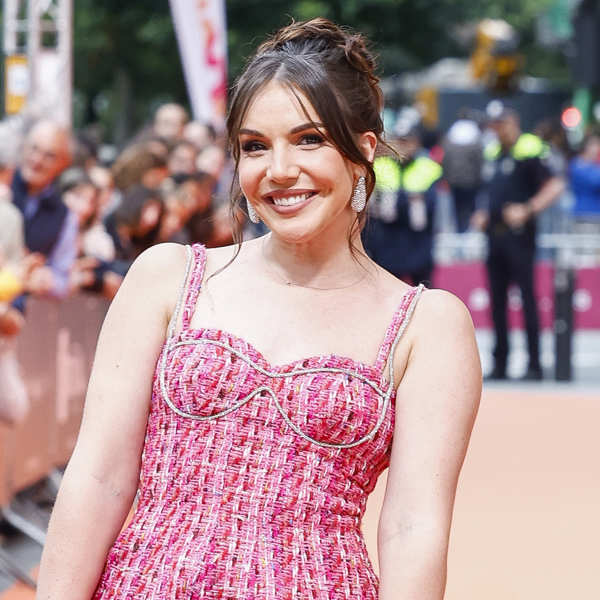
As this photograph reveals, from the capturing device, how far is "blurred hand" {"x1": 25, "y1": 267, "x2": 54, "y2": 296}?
271 inches

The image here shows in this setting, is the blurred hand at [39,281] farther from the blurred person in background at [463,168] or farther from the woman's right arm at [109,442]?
the blurred person in background at [463,168]

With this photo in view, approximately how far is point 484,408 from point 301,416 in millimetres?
9292

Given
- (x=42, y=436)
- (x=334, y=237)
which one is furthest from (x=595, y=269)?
(x=334, y=237)

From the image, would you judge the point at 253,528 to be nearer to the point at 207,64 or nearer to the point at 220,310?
the point at 220,310

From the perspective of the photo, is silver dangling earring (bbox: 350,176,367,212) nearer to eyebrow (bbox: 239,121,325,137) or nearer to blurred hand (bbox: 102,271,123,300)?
eyebrow (bbox: 239,121,325,137)

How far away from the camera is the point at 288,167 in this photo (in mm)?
2588

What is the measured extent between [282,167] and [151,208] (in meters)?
5.47

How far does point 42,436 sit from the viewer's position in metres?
7.01

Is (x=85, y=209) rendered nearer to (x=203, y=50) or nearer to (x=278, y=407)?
(x=203, y=50)

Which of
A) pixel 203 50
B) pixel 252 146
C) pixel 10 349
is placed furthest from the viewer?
pixel 203 50

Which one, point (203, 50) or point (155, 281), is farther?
point (203, 50)

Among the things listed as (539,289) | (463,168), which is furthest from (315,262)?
(463,168)

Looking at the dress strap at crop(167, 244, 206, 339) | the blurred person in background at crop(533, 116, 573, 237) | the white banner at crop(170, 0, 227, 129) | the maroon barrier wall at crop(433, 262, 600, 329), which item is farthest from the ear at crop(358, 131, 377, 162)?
the blurred person in background at crop(533, 116, 573, 237)

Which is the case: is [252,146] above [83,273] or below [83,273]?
above
